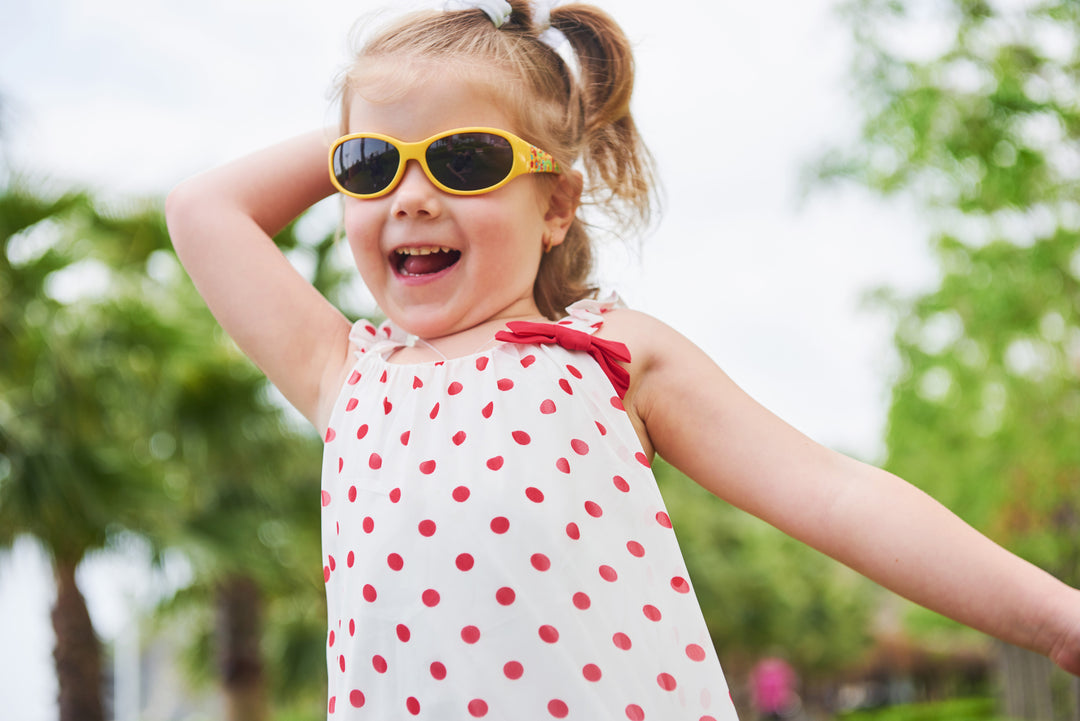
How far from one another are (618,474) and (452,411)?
0.79 ft

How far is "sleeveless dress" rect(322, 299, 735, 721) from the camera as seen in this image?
1.28 metres

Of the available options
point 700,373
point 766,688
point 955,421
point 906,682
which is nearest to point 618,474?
point 700,373

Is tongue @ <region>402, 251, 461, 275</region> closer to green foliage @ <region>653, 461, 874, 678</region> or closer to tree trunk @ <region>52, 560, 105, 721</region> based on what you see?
tree trunk @ <region>52, 560, 105, 721</region>

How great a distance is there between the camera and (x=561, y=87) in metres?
1.66

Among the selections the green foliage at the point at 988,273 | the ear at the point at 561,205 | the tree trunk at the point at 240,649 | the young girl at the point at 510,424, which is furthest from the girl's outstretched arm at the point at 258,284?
the tree trunk at the point at 240,649

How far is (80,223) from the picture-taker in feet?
26.5

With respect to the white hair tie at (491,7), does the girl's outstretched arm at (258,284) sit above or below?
below

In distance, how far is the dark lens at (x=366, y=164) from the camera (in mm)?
1471

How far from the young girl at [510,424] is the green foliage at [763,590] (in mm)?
18099

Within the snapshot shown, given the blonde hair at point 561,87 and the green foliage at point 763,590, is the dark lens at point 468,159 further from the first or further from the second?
the green foliage at point 763,590

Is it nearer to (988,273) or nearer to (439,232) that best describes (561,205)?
(439,232)

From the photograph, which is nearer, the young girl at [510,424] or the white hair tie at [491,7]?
the young girl at [510,424]

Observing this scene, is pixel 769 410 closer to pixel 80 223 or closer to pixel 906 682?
pixel 80 223

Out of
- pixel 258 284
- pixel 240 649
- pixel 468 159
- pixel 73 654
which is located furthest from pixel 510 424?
pixel 240 649
